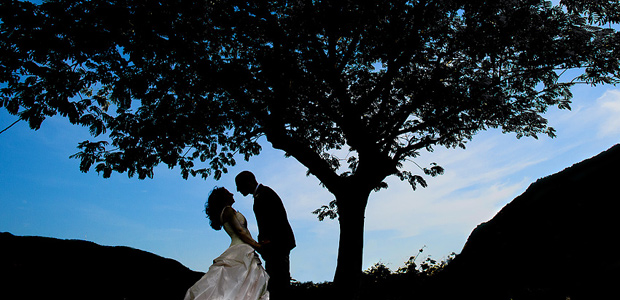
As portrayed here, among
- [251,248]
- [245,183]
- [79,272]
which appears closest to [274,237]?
[251,248]

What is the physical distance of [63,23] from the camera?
733cm

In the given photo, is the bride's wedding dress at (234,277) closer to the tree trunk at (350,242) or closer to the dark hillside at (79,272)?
the dark hillside at (79,272)

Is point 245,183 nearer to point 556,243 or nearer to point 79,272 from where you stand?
point 79,272

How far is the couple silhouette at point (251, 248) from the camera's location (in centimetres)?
559

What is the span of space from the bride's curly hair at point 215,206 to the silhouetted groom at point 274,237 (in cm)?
34

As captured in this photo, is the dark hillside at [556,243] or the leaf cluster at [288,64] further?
the leaf cluster at [288,64]

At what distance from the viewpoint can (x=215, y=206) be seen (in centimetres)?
609

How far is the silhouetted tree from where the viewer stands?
310 inches

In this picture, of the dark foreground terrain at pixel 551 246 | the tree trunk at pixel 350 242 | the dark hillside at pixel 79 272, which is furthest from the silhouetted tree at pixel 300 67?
the dark foreground terrain at pixel 551 246

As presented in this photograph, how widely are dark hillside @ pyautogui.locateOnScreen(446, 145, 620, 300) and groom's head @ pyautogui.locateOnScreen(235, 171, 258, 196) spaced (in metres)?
4.67

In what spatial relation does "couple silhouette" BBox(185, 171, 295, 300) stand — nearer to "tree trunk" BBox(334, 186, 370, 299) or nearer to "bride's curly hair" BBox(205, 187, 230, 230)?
"bride's curly hair" BBox(205, 187, 230, 230)

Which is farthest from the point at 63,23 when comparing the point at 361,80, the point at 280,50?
the point at 361,80

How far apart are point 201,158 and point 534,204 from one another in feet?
40.4

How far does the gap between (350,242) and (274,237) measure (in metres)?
4.80
